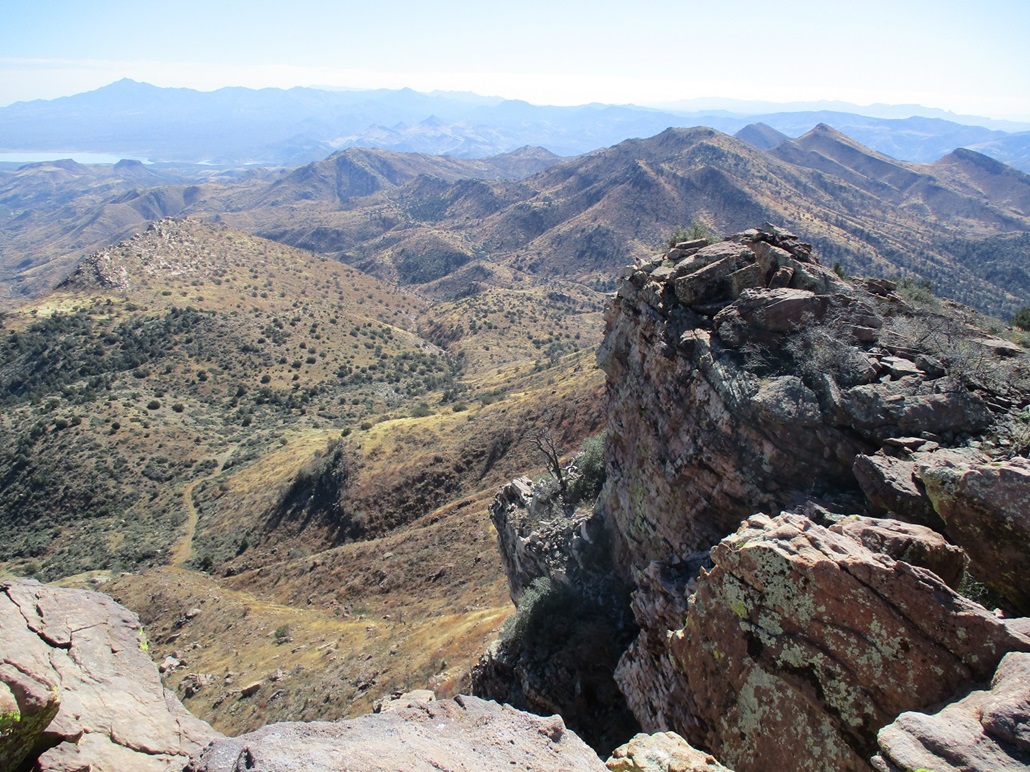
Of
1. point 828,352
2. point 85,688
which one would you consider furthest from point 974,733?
point 85,688


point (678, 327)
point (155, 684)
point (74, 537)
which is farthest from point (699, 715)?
point (74, 537)

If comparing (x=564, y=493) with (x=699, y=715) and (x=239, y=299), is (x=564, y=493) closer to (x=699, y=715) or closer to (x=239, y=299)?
(x=699, y=715)

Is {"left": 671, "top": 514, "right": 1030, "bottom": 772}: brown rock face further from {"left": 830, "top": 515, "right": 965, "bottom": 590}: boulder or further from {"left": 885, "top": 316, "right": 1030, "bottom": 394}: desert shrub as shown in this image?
{"left": 885, "top": 316, "right": 1030, "bottom": 394}: desert shrub

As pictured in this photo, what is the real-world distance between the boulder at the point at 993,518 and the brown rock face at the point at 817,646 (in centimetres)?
143

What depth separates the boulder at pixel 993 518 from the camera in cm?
766

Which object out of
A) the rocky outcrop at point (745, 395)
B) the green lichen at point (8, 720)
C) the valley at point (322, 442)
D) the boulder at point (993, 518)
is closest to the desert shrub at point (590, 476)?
the valley at point (322, 442)

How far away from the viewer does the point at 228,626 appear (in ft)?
94.5

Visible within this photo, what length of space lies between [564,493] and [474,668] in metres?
7.15

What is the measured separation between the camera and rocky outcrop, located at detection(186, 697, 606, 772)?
22.9 ft

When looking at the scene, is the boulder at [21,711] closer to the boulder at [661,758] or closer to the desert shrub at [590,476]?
the boulder at [661,758]

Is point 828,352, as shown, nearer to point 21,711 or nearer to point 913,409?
point 913,409

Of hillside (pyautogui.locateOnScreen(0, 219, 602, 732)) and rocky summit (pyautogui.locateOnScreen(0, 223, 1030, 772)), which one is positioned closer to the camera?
rocky summit (pyautogui.locateOnScreen(0, 223, 1030, 772))

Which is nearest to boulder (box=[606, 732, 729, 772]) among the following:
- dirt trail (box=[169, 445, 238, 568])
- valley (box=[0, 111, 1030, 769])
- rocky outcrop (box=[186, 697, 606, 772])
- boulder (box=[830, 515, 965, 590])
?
rocky outcrop (box=[186, 697, 606, 772])

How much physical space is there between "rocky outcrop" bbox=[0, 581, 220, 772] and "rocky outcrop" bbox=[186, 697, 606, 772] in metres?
2.31
